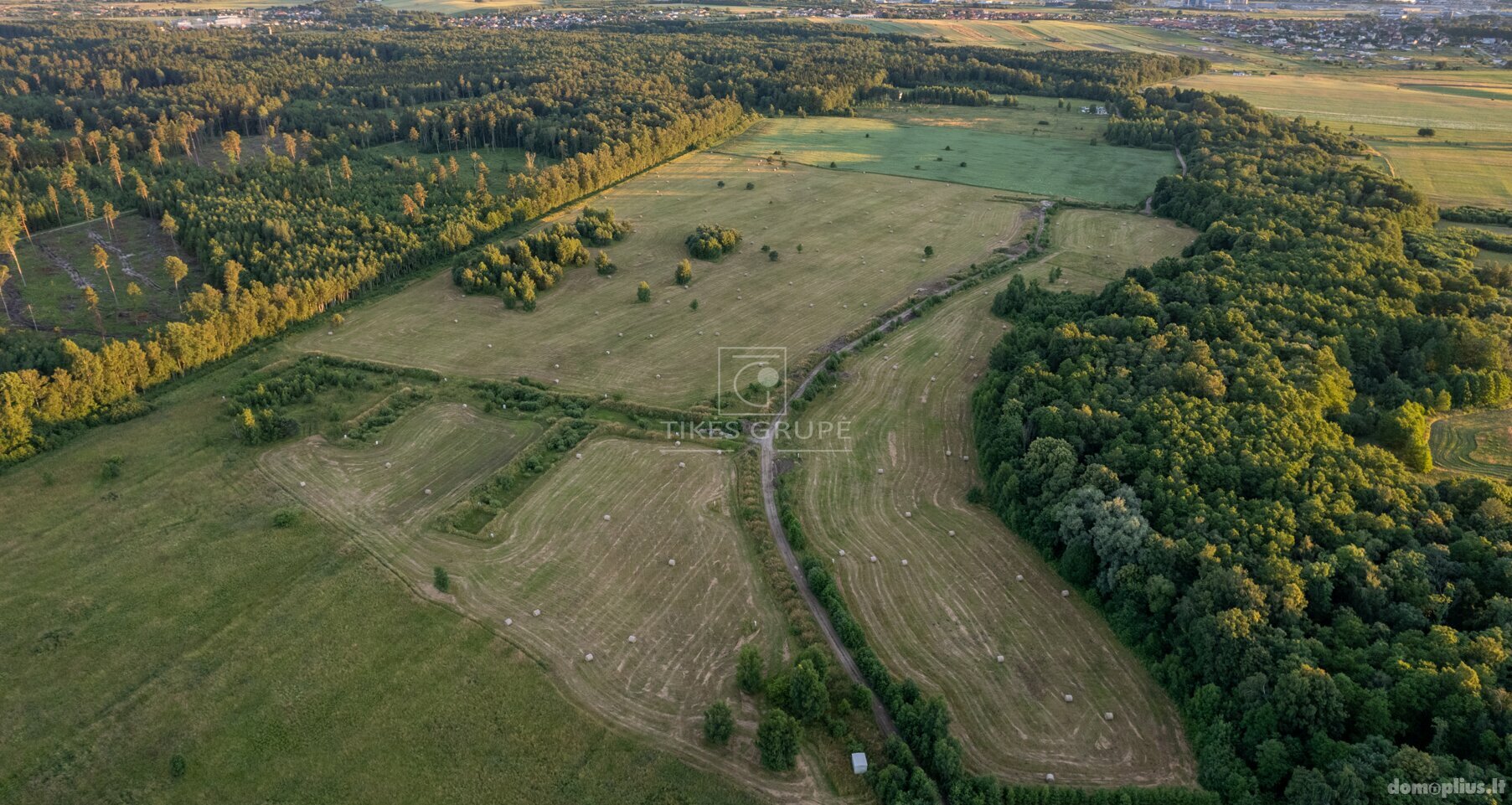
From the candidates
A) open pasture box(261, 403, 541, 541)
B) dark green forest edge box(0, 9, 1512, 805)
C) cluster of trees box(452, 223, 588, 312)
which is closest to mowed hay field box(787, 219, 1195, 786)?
dark green forest edge box(0, 9, 1512, 805)

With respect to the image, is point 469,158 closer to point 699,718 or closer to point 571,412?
point 571,412

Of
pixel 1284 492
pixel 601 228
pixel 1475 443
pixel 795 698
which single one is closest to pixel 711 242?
pixel 601 228

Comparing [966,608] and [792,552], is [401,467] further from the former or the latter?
[966,608]

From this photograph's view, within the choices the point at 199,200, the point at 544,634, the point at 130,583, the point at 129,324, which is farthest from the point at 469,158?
the point at 544,634

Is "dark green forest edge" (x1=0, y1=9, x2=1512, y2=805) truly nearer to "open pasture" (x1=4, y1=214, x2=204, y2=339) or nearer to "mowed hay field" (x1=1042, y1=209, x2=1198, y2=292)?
"open pasture" (x1=4, y1=214, x2=204, y2=339)

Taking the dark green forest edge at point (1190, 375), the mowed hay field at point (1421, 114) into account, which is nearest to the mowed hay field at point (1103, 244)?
the dark green forest edge at point (1190, 375)
